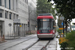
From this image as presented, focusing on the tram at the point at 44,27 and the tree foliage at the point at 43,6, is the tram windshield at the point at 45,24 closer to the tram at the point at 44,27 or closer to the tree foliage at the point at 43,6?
the tram at the point at 44,27

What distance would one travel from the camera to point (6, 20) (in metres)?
44.9

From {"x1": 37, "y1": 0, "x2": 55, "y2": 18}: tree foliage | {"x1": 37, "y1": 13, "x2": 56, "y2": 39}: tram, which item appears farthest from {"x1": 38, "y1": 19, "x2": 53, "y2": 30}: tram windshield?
{"x1": 37, "y1": 0, "x2": 55, "y2": 18}: tree foliage

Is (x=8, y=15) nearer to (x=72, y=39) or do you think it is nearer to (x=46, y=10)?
(x=46, y=10)

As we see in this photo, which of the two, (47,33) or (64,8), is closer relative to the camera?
(64,8)

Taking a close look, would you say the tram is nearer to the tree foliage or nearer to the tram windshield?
the tram windshield

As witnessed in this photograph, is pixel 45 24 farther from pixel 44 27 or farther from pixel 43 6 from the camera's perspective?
pixel 43 6

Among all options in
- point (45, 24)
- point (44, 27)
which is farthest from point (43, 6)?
point (44, 27)

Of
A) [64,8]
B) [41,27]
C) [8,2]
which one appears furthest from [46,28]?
[8,2]

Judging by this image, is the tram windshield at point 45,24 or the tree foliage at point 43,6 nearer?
the tram windshield at point 45,24

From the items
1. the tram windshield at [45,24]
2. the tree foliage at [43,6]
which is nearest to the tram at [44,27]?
the tram windshield at [45,24]

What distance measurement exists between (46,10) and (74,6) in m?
70.5

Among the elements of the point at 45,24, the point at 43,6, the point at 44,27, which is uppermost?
the point at 43,6

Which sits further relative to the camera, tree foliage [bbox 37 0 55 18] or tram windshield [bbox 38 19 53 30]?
tree foliage [bbox 37 0 55 18]

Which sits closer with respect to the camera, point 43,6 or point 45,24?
point 45,24
